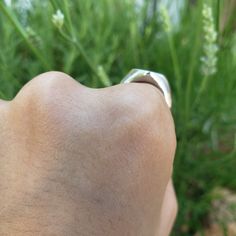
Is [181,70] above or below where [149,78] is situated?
below

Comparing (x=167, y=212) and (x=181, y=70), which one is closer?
(x=167, y=212)

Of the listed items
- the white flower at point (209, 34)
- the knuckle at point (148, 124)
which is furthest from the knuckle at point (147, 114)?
the white flower at point (209, 34)

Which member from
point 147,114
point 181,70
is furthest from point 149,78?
point 181,70

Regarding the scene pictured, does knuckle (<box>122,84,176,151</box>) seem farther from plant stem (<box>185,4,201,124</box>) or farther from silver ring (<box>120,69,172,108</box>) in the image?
plant stem (<box>185,4,201,124</box>)

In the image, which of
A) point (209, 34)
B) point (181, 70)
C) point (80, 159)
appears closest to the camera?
point (80, 159)

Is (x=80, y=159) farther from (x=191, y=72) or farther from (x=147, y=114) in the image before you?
(x=191, y=72)

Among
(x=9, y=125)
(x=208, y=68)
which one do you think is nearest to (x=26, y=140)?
(x=9, y=125)

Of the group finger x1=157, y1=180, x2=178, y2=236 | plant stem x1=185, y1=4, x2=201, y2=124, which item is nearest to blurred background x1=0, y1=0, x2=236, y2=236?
plant stem x1=185, y1=4, x2=201, y2=124
